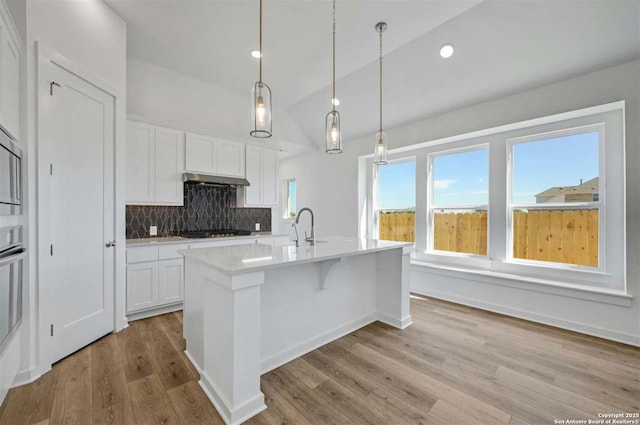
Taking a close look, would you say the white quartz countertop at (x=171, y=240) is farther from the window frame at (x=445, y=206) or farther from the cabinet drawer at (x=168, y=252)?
the window frame at (x=445, y=206)

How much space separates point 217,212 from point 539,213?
4.52 meters

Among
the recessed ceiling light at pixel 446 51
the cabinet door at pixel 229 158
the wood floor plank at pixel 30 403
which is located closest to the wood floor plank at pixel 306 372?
the wood floor plank at pixel 30 403

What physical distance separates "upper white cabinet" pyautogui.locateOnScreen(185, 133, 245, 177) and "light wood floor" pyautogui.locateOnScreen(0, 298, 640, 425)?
222 centimetres

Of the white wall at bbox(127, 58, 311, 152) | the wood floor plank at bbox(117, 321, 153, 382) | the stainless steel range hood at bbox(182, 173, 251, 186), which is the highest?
the white wall at bbox(127, 58, 311, 152)

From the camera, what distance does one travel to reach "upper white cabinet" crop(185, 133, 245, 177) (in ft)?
12.6

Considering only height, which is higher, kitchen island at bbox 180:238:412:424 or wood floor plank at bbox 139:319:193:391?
kitchen island at bbox 180:238:412:424

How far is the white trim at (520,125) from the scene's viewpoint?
8.97 ft

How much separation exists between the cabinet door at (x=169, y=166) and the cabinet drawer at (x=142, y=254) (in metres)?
0.70

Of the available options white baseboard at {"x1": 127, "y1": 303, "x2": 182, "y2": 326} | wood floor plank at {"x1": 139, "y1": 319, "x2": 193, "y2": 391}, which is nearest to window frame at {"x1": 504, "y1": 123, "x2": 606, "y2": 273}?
wood floor plank at {"x1": 139, "y1": 319, "x2": 193, "y2": 391}

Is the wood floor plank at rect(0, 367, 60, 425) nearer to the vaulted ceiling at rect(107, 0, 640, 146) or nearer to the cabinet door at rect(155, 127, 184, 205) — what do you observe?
the cabinet door at rect(155, 127, 184, 205)

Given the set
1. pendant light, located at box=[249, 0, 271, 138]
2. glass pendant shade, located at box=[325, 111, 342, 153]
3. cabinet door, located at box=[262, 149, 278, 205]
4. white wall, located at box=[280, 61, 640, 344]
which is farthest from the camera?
cabinet door, located at box=[262, 149, 278, 205]

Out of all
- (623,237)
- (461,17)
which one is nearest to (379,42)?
(461,17)

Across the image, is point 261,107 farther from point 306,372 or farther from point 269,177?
point 269,177

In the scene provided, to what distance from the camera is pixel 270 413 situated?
1.70m
